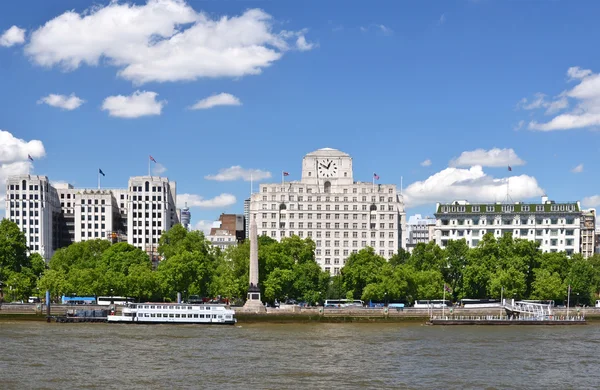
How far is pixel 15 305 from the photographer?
13150cm

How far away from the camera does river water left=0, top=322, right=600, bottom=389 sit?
62.4 m

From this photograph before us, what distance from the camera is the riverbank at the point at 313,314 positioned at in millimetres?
126375

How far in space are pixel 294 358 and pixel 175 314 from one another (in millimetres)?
52043

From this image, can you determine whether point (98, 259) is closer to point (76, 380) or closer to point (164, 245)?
point (164, 245)

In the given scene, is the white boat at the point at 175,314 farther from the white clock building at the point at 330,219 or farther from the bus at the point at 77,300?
the white clock building at the point at 330,219

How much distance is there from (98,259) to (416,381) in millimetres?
104530

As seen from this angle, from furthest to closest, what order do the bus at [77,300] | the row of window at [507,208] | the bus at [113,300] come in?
the row of window at [507,208], the bus at [77,300], the bus at [113,300]

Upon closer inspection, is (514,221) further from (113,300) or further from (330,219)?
(113,300)

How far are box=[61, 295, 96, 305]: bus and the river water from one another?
97.7ft

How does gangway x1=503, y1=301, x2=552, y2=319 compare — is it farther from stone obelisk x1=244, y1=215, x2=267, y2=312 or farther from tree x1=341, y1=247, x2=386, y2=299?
stone obelisk x1=244, y1=215, x2=267, y2=312

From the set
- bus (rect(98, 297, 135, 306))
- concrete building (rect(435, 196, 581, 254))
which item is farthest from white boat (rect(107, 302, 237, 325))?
concrete building (rect(435, 196, 581, 254))

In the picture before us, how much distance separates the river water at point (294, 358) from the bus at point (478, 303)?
80.3 ft

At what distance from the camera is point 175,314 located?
125m

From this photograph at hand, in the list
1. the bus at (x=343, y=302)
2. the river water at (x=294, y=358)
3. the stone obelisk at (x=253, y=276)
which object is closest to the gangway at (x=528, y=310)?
the river water at (x=294, y=358)
